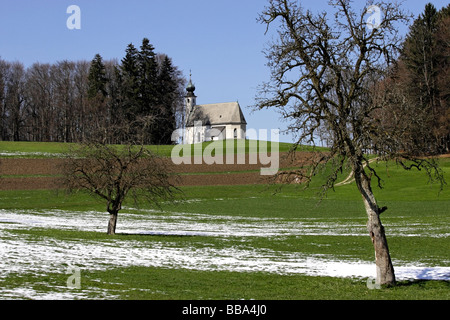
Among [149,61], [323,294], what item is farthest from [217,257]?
[149,61]

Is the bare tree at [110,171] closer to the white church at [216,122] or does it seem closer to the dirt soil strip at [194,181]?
the dirt soil strip at [194,181]

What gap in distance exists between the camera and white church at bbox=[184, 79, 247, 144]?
138 m

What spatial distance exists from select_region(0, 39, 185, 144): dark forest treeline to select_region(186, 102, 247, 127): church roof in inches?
577

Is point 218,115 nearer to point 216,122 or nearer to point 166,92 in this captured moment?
point 216,122

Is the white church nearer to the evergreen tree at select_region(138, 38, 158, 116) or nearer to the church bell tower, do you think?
the church bell tower

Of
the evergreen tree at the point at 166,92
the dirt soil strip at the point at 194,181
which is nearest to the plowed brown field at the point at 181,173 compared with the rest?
the dirt soil strip at the point at 194,181

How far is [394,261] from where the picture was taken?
23.6 m

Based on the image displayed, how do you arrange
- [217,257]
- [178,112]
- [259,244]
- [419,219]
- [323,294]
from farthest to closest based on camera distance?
[178,112] → [419,219] → [259,244] → [217,257] → [323,294]

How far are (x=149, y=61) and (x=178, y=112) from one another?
76.3 ft

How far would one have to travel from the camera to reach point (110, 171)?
31109 millimetres

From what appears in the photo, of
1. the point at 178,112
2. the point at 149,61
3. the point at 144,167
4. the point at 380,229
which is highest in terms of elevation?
the point at 149,61

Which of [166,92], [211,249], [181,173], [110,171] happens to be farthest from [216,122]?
[211,249]

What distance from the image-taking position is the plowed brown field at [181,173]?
214ft
